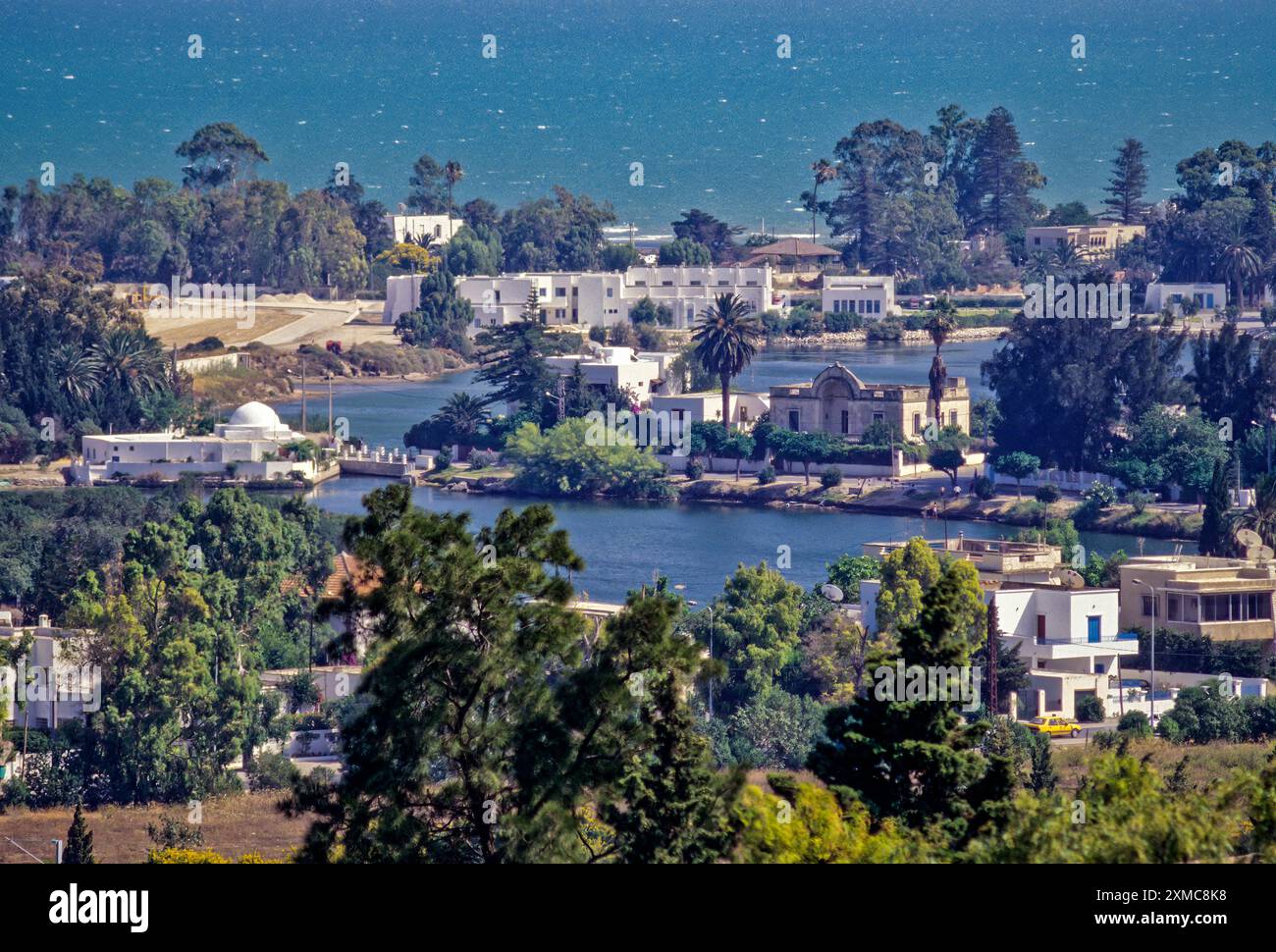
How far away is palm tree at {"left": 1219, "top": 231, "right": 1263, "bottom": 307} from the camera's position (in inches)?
3108

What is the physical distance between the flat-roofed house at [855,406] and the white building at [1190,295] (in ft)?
92.9

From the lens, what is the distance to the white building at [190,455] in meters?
50.0

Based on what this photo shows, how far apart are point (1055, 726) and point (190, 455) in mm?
28058

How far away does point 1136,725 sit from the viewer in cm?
2544

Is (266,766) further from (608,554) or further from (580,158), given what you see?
(580,158)

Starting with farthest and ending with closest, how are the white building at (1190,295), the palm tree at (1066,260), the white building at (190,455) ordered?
the white building at (1190,295) → the palm tree at (1066,260) → the white building at (190,455)

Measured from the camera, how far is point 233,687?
2550 cm

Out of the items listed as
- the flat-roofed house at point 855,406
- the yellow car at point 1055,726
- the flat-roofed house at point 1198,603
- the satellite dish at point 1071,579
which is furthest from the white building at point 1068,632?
the flat-roofed house at point 855,406

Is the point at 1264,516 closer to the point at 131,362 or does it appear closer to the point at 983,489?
the point at 983,489

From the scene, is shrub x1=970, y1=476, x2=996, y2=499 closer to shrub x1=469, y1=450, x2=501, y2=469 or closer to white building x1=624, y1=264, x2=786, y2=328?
shrub x1=469, y1=450, x2=501, y2=469

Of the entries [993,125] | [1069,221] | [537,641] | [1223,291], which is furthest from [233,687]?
[993,125]

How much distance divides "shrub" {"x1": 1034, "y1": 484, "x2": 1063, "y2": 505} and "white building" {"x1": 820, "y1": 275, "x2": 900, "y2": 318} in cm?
3663

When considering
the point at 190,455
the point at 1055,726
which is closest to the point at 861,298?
the point at 190,455

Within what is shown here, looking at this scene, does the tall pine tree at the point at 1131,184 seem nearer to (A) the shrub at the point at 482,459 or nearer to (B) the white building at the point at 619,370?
(B) the white building at the point at 619,370
